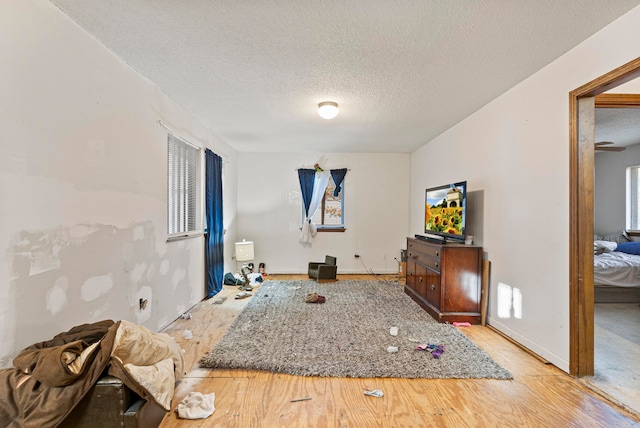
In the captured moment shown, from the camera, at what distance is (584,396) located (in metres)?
1.82

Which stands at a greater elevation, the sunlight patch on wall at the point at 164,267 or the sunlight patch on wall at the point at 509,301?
the sunlight patch on wall at the point at 164,267

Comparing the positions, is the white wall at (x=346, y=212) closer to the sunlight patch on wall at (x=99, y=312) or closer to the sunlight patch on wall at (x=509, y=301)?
the sunlight patch on wall at (x=509, y=301)

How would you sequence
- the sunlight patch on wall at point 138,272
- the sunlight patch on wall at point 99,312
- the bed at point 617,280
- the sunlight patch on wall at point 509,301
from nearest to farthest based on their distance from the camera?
the sunlight patch on wall at point 99,312
the sunlight patch on wall at point 138,272
the sunlight patch on wall at point 509,301
the bed at point 617,280

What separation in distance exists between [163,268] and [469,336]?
3.09 metres

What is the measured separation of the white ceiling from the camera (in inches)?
65.1

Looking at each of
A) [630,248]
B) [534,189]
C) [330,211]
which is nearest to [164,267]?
[330,211]

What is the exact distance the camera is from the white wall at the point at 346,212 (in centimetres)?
563

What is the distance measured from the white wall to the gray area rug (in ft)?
5.66

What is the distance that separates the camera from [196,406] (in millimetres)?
1689

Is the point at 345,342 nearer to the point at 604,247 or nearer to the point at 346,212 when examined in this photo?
the point at 346,212

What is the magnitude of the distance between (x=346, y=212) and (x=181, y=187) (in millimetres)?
3139

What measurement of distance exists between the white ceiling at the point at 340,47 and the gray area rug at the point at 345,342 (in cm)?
235

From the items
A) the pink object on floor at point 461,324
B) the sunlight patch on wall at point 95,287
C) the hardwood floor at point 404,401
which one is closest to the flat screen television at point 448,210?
the pink object on floor at point 461,324

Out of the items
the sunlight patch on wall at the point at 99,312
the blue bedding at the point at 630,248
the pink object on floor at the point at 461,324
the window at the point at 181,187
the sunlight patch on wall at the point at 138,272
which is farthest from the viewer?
the blue bedding at the point at 630,248
